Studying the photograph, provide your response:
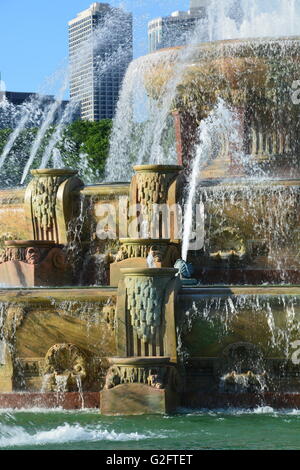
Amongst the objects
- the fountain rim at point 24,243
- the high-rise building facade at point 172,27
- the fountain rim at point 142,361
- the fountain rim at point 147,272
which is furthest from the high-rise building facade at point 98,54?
the fountain rim at point 142,361

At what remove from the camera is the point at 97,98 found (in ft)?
219

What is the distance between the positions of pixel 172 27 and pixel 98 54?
4029 mm

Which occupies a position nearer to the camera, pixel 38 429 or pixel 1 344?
pixel 38 429

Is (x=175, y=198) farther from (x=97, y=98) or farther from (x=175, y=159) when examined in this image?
(x=97, y=98)

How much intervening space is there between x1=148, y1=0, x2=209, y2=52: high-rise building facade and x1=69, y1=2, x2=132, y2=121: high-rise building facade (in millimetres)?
1064

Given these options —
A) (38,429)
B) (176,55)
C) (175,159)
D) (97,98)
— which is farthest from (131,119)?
(97,98)

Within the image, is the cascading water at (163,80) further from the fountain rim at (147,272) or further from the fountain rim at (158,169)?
the fountain rim at (147,272)

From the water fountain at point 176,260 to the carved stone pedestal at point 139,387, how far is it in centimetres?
2

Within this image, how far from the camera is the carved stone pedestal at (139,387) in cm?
1518

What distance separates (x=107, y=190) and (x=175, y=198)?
1.35 meters

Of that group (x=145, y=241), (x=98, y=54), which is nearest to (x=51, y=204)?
(x=145, y=241)

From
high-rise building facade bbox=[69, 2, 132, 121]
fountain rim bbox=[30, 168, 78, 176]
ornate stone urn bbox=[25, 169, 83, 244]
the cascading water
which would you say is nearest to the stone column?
ornate stone urn bbox=[25, 169, 83, 244]
